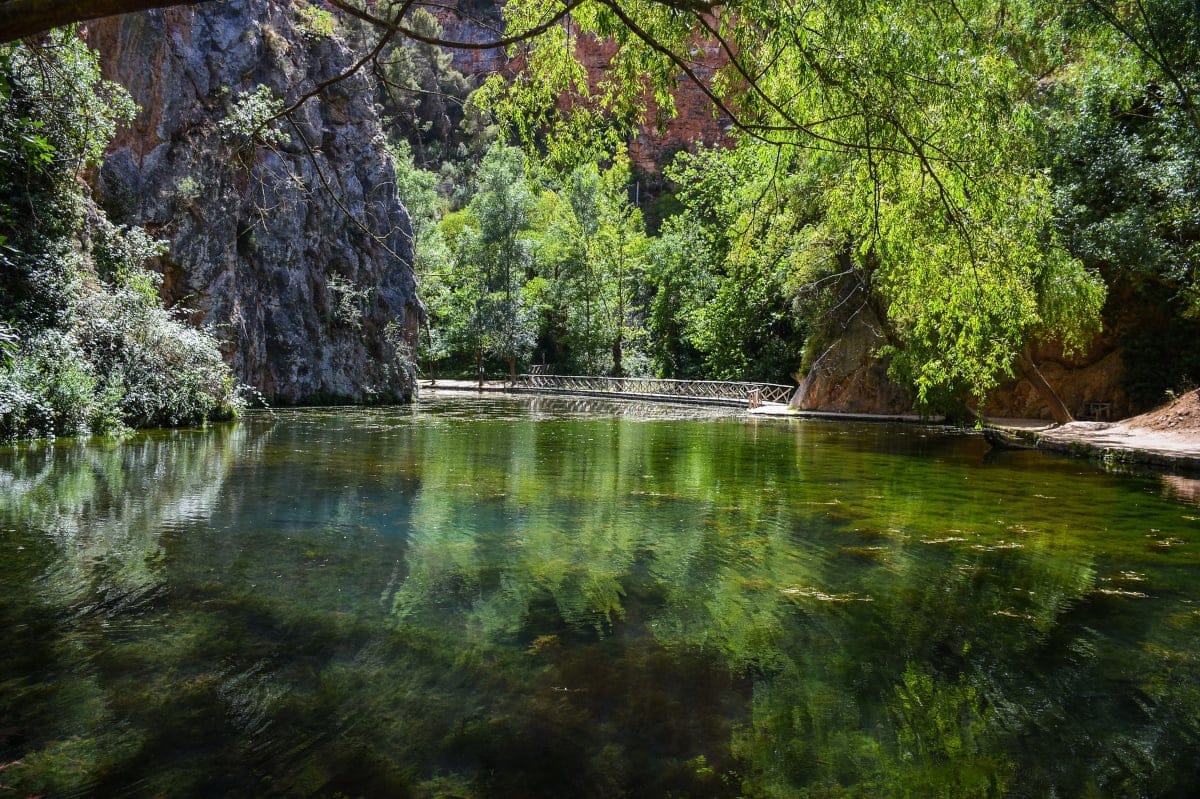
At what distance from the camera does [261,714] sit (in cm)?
329

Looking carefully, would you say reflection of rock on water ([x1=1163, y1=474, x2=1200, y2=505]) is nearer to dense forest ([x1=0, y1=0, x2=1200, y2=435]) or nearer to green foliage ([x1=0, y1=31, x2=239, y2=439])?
dense forest ([x1=0, y1=0, x2=1200, y2=435])

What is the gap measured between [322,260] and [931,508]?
25241 mm

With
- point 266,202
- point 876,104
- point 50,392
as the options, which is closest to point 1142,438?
point 876,104

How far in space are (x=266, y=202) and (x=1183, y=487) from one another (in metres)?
20.8

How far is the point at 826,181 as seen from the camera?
9.54 metres

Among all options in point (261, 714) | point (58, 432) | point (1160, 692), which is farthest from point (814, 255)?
point (261, 714)

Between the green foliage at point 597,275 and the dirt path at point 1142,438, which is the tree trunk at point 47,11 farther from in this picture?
the green foliage at point 597,275

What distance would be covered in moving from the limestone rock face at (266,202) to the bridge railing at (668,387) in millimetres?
11681

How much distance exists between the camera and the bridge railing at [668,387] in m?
32.6

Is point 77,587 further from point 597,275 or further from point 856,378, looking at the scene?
point 597,275

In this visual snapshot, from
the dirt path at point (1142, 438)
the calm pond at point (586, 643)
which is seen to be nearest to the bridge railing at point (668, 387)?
the dirt path at point (1142, 438)

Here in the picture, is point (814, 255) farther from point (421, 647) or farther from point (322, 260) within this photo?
point (421, 647)

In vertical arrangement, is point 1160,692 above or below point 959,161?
below

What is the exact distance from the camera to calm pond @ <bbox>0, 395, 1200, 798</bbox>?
2.98 meters
